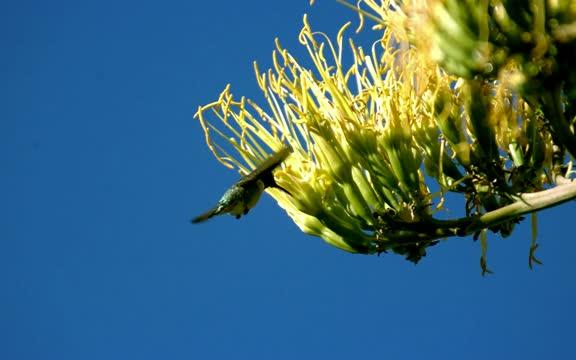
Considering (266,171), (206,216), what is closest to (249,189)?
(266,171)

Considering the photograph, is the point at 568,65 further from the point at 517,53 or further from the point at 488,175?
the point at 488,175

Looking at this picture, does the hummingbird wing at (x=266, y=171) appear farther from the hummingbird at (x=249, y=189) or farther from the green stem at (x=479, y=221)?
the green stem at (x=479, y=221)

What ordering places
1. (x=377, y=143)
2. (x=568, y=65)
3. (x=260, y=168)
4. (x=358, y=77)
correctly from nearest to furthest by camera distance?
(x=568, y=65) < (x=260, y=168) < (x=377, y=143) < (x=358, y=77)

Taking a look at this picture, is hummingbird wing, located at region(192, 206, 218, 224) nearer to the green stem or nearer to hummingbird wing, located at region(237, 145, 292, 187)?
hummingbird wing, located at region(237, 145, 292, 187)

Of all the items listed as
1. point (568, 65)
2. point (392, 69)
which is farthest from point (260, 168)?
point (568, 65)

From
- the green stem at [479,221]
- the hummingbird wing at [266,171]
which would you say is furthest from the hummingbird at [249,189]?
the green stem at [479,221]

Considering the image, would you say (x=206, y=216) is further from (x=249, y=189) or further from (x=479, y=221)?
(x=479, y=221)

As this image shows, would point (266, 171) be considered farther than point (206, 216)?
Yes

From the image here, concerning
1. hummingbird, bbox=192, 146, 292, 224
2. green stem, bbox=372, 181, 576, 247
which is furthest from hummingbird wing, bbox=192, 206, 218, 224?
green stem, bbox=372, 181, 576, 247
